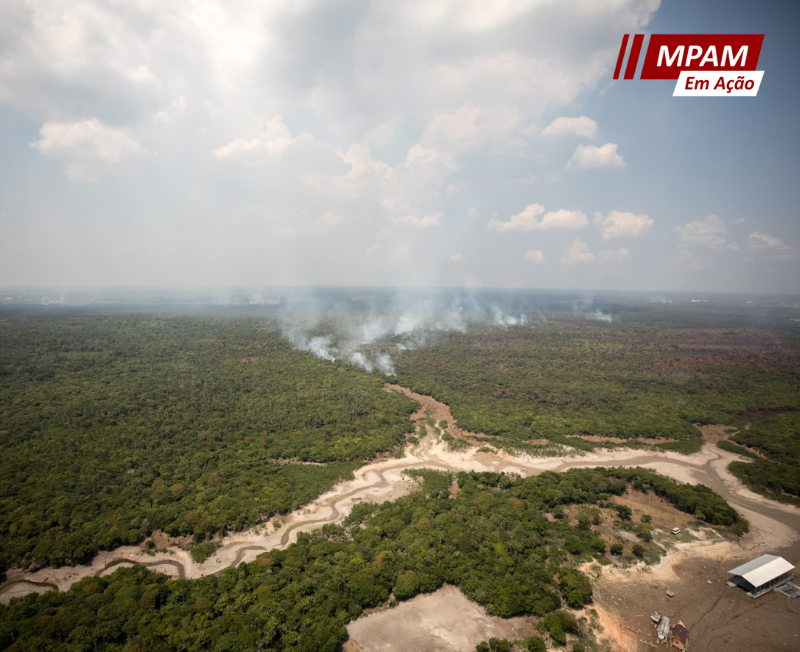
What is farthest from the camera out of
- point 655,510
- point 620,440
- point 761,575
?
point 620,440

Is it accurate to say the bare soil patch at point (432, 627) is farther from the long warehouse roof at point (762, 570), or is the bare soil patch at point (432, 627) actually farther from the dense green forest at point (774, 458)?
the dense green forest at point (774, 458)

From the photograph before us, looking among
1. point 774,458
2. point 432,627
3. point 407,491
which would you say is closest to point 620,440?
point 774,458

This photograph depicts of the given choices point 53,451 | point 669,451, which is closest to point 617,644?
point 669,451

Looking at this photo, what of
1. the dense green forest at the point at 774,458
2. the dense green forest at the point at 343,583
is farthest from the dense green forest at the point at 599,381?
the dense green forest at the point at 343,583

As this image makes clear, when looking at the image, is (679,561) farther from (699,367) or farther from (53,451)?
(699,367)

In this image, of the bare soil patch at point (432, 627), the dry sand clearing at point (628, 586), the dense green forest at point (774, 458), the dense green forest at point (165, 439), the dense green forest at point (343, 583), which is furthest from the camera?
the dense green forest at point (774, 458)

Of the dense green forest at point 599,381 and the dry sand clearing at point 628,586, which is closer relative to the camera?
the dry sand clearing at point 628,586

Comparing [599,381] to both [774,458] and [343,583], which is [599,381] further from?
[343,583]
